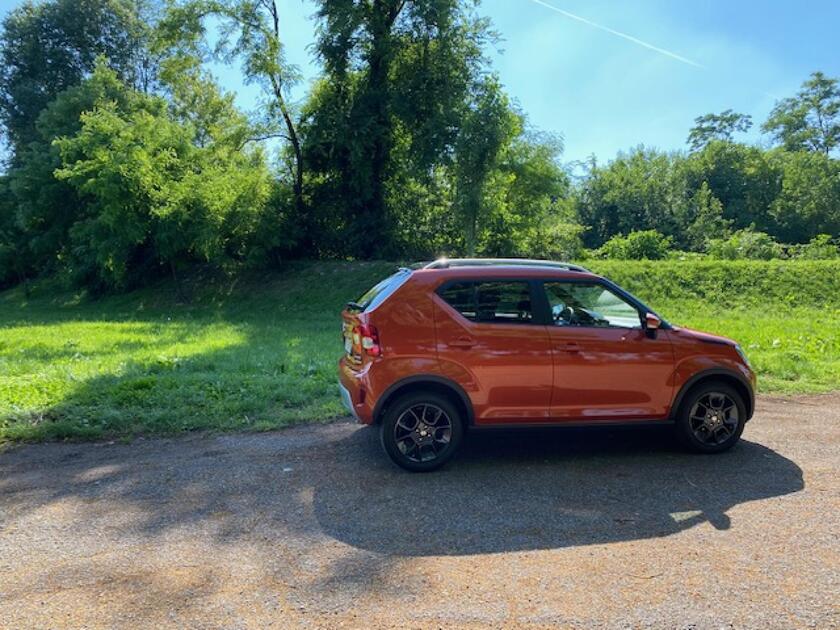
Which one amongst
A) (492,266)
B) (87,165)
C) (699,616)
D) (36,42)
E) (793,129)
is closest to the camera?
(699,616)

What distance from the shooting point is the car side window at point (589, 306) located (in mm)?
5215

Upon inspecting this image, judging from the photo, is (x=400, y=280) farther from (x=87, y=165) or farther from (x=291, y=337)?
(x=87, y=165)

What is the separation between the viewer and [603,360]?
5.11m

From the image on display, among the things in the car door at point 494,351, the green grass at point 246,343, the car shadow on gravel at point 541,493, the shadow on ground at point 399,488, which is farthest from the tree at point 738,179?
the car door at point 494,351

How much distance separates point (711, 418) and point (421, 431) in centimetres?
283

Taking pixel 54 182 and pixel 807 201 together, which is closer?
pixel 54 182

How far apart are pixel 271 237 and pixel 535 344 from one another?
1920 centimetres

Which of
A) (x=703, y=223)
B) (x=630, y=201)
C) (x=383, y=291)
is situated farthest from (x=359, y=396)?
(x=630, y=201)

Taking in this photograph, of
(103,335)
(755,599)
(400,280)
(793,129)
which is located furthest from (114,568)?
(793,129)

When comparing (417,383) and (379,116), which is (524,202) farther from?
(417,383)

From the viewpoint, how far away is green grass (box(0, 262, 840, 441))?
6.72 metres

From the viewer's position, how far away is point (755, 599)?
3088mm

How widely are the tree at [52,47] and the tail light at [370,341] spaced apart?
1695 inches

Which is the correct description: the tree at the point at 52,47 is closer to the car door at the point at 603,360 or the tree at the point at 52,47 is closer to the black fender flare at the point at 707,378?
the car door at the point at 603,360
